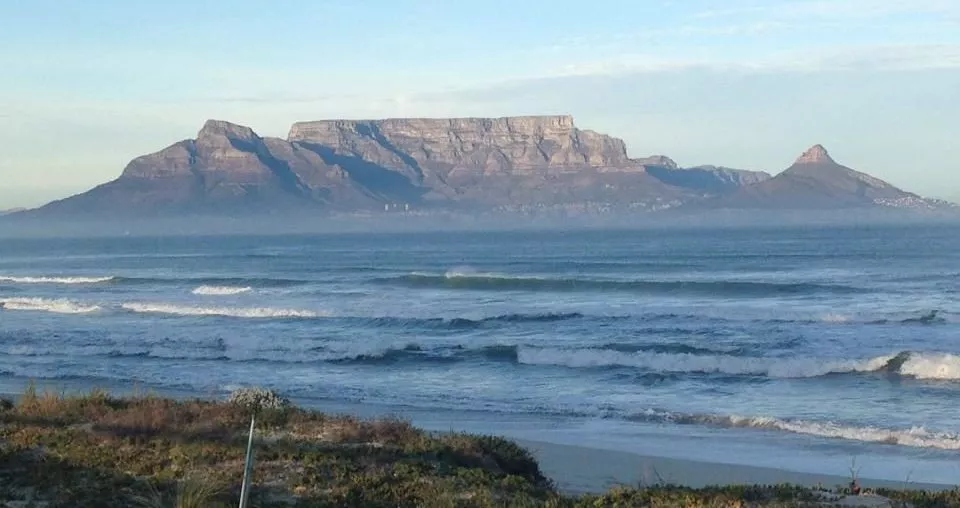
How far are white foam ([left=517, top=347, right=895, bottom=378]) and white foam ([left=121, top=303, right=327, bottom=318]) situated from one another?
1319 centimetres

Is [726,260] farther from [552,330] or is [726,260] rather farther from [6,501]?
[6,501]

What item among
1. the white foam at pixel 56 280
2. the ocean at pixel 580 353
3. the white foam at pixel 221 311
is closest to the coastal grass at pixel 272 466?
the ocean at pixel 580 353

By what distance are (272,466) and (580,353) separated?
1618cm

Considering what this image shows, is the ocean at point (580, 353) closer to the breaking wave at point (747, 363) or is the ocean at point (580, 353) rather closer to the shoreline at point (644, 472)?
the breaking wave at point (747, 363)

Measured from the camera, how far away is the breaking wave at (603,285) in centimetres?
4441

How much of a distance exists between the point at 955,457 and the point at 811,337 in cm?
1440

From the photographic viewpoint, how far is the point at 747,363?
23.8 metres

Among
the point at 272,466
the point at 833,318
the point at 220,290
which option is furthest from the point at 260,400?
the point at 220,290

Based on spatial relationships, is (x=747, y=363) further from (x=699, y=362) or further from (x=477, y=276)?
(x=477, y=276)

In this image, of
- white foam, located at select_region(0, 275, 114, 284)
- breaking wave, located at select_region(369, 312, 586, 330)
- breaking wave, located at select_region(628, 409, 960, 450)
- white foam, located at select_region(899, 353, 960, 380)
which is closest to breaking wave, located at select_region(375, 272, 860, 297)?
breaking wave, located at select_region(369, 312, 586, 330)

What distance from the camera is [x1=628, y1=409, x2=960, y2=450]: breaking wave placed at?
49.4 feet

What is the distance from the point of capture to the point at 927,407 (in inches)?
717

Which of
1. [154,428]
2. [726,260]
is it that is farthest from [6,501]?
[726,260]

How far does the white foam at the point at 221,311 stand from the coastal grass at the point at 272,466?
24707 millimetres
